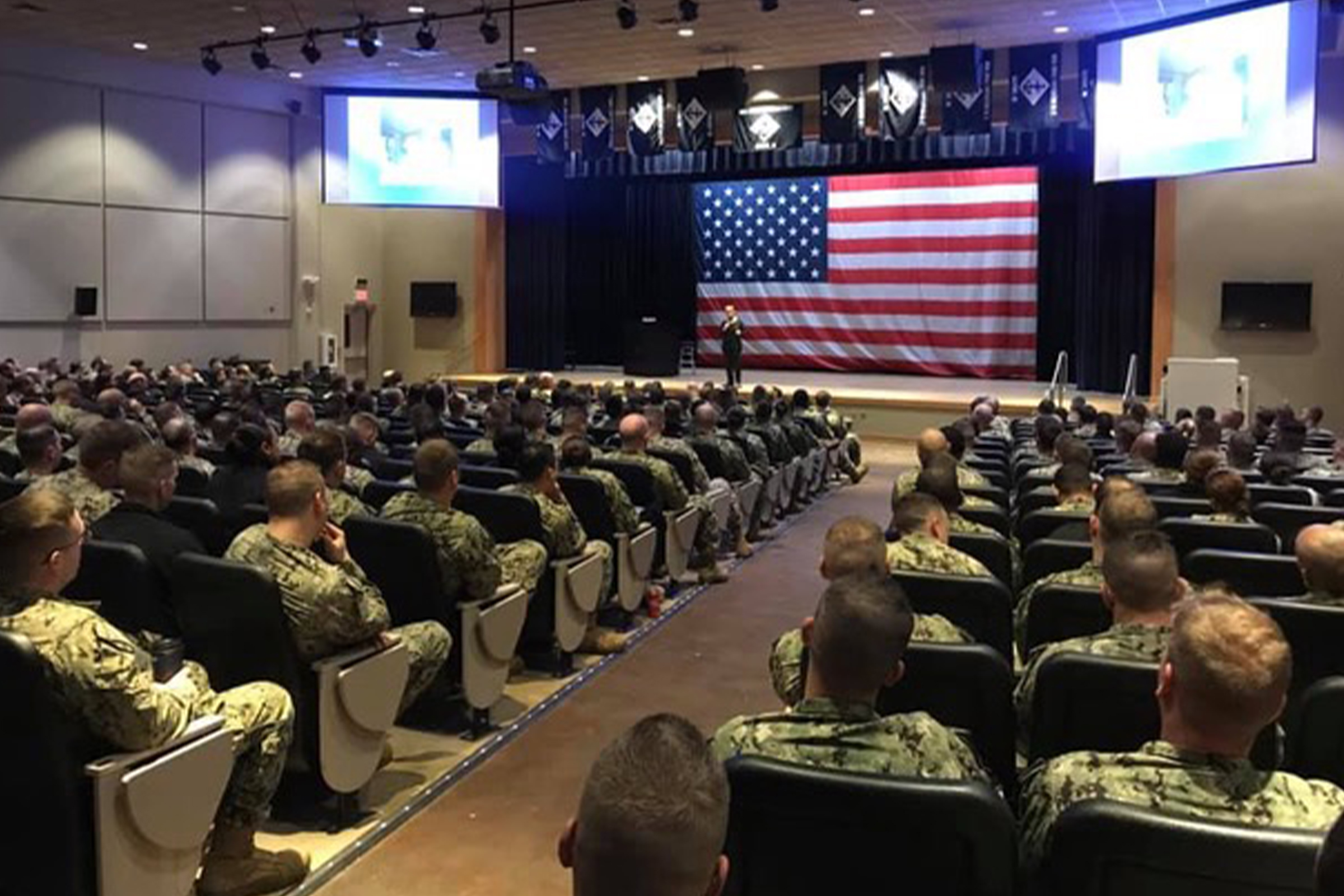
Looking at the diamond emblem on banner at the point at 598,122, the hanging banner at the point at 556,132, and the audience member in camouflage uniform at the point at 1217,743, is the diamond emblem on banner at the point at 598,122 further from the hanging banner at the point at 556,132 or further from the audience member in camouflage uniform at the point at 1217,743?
the audience member in camouflage uniform at the point at 1217,743

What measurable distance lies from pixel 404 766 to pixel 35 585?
5.98 feet

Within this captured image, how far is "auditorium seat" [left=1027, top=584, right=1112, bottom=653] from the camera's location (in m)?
3.55

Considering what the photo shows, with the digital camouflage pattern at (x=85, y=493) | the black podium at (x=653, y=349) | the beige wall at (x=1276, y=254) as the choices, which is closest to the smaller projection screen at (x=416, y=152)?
the black podium at (x=653, y=349)

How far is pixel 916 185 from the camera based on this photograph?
19.5 meters

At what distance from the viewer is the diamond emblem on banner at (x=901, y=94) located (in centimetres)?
1462

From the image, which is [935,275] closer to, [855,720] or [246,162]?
[246,162]

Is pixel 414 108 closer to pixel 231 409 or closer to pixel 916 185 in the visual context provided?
pixel 916 185

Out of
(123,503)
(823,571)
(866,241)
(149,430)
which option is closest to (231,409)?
(149,430)

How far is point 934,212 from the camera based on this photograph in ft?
63.9

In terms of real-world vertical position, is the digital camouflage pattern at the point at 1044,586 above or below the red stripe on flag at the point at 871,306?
below

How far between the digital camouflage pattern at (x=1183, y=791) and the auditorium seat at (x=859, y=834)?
12 cm

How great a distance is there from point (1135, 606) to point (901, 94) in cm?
1278

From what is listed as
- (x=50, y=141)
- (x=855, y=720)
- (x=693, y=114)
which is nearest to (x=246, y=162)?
(x=50, y=141)

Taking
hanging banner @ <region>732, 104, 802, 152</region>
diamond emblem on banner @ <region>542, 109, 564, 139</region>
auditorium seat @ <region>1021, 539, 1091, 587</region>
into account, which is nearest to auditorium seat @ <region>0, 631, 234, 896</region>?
auditorium seat @ <region>1021, 539, 1091, 587</region>
